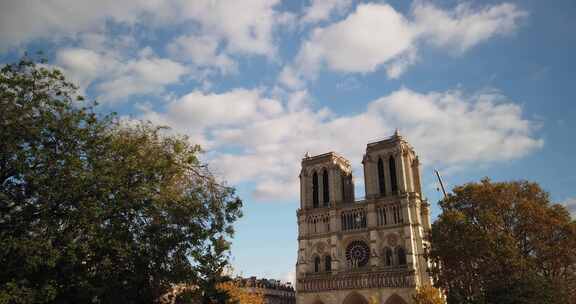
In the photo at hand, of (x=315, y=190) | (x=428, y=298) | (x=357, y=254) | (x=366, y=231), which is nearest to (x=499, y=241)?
(x=428, y=298)

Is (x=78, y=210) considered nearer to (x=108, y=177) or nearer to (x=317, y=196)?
(x=108, y=177)

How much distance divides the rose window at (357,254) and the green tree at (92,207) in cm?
3554

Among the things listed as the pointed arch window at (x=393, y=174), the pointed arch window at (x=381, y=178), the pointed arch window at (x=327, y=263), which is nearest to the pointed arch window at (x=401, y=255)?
the pointed arch window at (x=393, y=174)

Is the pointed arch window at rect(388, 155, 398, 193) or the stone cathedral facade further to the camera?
the pointed arch window at rect(388, 155, 398, 193)

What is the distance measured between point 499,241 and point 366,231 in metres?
25.2

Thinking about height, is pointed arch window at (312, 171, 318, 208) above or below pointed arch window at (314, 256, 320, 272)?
above

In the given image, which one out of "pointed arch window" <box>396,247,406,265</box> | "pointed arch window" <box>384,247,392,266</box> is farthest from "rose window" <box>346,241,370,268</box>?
"pointed arch window" <box>396,247,406,265</box>

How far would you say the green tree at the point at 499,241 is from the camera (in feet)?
88.5

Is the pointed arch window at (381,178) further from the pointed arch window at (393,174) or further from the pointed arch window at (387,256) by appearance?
the pointed arch window at (387,256)

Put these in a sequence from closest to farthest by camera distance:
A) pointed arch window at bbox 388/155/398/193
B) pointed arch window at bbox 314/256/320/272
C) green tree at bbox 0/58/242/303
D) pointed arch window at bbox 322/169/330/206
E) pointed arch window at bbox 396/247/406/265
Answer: green tree at bbox 0/58/242/303
pointed arch window at bbox 396/247/406/265
pointed arch window at bbox 388/155/398/193
pointed arch window at bbox 314/256/320/272
pointed arch window at bbox 322/169/330/206

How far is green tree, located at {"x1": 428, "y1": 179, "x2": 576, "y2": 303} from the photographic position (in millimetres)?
26984

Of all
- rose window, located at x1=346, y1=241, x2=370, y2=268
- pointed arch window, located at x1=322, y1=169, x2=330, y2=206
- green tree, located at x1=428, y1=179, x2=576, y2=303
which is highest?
pointed arch window, located at x1=322, y1=169, x2=330, y2=206

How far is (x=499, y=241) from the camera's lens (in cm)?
2745

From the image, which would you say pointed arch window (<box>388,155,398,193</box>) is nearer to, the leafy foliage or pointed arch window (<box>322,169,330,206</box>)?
pointed arch window (<box>322,169,330,206</box>)
